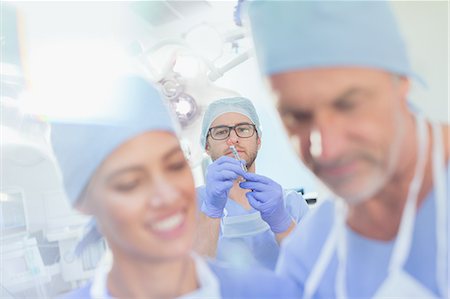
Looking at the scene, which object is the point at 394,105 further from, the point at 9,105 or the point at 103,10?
the point at 9,105

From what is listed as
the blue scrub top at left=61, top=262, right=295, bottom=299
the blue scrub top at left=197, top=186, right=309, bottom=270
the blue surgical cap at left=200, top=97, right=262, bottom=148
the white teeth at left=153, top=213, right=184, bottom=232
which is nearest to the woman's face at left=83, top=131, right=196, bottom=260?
the white teeth at left=153, top=213, right=184, bottom=232

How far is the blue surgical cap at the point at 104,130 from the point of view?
615 mm

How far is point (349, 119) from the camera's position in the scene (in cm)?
56

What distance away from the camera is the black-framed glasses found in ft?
3.97

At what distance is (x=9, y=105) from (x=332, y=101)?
836mm

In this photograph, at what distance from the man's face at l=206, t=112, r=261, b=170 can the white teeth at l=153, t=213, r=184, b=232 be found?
0.56 metres

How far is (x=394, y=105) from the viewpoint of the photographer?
582mm

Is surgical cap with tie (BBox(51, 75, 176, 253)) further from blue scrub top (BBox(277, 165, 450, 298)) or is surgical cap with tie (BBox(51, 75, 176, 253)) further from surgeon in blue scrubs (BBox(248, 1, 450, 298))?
blue scrub top (BBox(277, 165, 450, 298))

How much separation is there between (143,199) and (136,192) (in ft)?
0.05

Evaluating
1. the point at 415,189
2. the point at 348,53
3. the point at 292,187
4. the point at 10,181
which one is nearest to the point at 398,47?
the point at 348,53

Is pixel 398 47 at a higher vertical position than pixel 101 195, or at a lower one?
higher

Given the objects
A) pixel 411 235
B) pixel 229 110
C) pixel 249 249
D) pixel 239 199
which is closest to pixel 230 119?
pixel 229 110

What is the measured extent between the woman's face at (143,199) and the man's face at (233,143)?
0.55 m

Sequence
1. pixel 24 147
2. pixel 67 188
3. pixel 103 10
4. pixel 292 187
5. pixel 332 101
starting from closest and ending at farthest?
pixel 332 101 < pixel 67 188 < pixel 103 10 < pixel 24 147 < pixel 292 187
